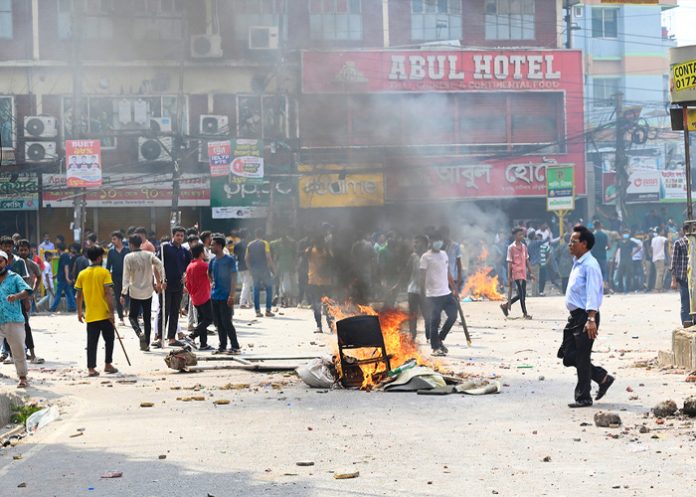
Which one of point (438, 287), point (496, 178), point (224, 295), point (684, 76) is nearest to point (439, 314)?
point (438, 287)

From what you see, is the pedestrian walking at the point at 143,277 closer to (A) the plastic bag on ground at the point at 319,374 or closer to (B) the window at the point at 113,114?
(A) the plastic bag on ground at the point at 319,374

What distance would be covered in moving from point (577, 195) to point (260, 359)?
24642mm

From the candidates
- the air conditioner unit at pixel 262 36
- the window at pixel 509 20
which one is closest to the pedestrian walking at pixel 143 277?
the air conditioner unit at pixel 262 36

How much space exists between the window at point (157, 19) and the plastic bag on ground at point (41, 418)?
4716 mm

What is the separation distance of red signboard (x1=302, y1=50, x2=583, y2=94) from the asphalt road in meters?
22.0

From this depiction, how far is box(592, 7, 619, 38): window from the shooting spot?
5099 centimetres

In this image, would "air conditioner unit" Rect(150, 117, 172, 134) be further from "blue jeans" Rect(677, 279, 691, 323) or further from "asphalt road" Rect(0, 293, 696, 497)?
"blue jeans" Rect(677, 279, 691, 323)

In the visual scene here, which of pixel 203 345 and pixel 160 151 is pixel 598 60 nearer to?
pixel 160 151

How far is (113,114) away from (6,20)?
3582mm

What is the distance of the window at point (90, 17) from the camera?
40.0 feet

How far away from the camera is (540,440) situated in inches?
310

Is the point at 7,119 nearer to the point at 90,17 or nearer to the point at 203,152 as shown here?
the point at 203,152

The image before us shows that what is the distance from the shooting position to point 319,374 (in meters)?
11.0

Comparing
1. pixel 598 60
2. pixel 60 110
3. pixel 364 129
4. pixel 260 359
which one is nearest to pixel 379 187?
pixel 364 129
